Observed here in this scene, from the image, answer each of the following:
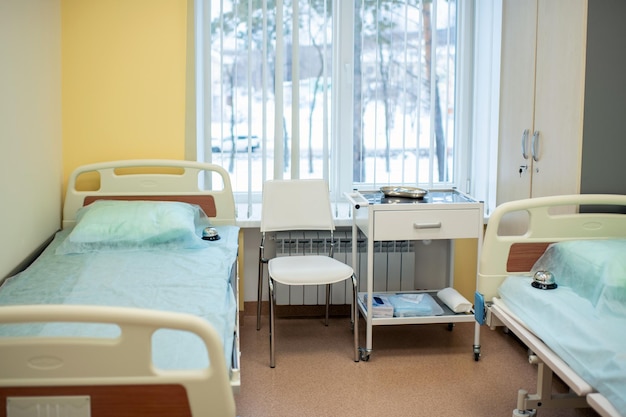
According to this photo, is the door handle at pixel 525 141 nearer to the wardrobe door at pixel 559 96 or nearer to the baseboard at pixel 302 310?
the wardrobe door at pixel 559 96

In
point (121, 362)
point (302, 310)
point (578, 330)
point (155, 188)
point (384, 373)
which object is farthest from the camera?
point (302, 310)

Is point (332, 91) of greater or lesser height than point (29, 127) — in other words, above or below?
above

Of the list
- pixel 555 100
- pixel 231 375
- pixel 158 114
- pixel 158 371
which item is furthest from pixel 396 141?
pixel 158 371

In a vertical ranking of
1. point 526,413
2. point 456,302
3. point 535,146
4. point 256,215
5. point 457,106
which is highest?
point 457,106

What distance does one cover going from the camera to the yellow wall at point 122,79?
12.0 ft

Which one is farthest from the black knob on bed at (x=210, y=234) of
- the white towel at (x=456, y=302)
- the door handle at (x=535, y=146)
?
the door handle at (x=535, y=146)

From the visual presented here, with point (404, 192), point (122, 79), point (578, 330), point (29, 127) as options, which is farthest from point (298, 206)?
point (578, 330)

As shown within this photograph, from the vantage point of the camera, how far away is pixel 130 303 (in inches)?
94.9

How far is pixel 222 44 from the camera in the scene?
148 inches

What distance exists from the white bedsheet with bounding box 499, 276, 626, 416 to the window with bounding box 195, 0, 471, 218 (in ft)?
4.70

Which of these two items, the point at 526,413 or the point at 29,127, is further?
the point at 29,127

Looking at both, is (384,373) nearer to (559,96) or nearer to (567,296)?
(567,296)

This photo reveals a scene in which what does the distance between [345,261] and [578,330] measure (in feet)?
6.20

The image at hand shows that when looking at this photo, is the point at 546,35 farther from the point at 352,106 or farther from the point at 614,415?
the point at 614,415
